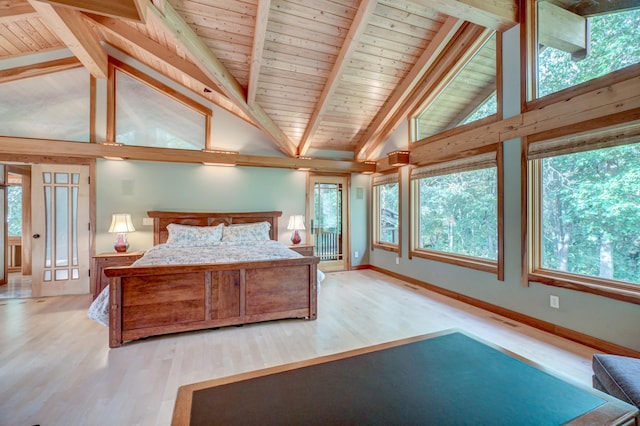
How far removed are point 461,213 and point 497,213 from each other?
70cm

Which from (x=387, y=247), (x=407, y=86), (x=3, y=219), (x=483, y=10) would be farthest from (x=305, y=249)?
(x=3, y=219)

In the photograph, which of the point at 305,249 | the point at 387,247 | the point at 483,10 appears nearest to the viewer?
the point at 483,10

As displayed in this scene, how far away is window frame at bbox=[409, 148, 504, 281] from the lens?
11.8ft

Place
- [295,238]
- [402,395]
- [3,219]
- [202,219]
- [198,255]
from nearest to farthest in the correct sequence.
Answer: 1. [402,395]
2. [198,255]
3. [202,219]
4. [3,219]
5. [295,238]

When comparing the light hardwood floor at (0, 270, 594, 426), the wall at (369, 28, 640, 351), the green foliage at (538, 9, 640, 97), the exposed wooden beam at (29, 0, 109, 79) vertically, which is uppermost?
the exposed wooden beam at (29, 0, 109, 79)

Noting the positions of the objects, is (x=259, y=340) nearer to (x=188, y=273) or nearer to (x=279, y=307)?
(x=279, y=307)

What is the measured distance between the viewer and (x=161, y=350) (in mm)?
2705

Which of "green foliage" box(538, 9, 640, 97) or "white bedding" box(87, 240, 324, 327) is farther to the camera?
"white bedding" box(87, 240, 324, 327)

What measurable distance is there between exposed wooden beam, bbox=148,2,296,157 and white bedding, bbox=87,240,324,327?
1983 millimetres

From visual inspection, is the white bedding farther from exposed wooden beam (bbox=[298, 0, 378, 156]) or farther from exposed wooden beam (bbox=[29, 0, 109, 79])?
exposed wooden beam (bbox=[29, 0, 109, 79])

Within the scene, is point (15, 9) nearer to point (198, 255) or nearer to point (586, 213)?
point (198, 255)

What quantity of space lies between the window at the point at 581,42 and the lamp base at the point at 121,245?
594cm

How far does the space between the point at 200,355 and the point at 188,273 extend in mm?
814

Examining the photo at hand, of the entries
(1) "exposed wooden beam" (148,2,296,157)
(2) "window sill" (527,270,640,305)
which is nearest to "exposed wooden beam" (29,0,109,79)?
(1) "exposed wooden beam" (148,2,296,157)
